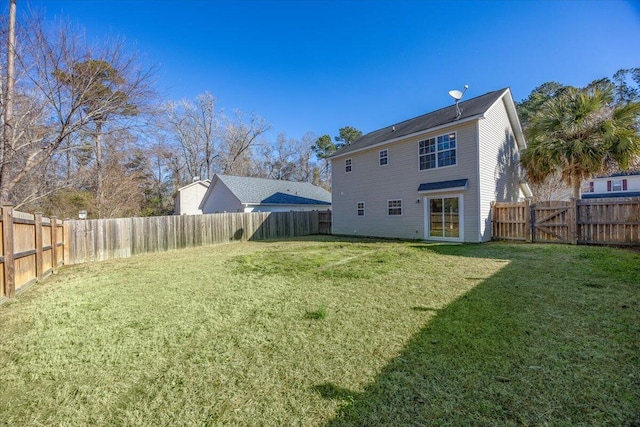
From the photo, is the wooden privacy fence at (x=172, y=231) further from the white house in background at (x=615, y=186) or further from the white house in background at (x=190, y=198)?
the white house in background at (x=615, y=186)

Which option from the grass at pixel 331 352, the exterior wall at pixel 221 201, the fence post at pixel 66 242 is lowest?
the grass at pixel 331 352

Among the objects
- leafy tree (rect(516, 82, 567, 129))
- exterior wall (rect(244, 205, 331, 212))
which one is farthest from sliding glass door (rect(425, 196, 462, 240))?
leafy tree (rect(516, 82, 567, 129))

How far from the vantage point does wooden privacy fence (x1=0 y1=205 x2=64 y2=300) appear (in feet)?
14.7

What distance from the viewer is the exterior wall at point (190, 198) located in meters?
25.7

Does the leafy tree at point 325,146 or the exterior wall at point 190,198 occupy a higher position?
A: the leafy tree at point 325,146

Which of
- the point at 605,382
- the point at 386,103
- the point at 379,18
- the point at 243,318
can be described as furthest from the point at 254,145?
the point at 605,382

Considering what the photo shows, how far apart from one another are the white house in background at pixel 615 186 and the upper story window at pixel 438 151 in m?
19.9

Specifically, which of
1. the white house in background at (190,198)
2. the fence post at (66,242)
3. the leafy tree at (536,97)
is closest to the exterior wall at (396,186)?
the fence post at (66,242)

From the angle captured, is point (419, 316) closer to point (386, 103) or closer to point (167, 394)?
point (167, 394)

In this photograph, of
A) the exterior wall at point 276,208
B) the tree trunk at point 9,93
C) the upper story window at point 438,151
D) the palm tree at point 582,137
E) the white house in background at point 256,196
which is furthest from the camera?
the white house in background at point 256,196

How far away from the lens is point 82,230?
9.32m

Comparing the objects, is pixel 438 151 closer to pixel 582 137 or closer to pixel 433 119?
pixel 433 119

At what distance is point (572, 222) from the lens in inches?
390

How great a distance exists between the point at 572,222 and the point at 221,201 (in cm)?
1996
